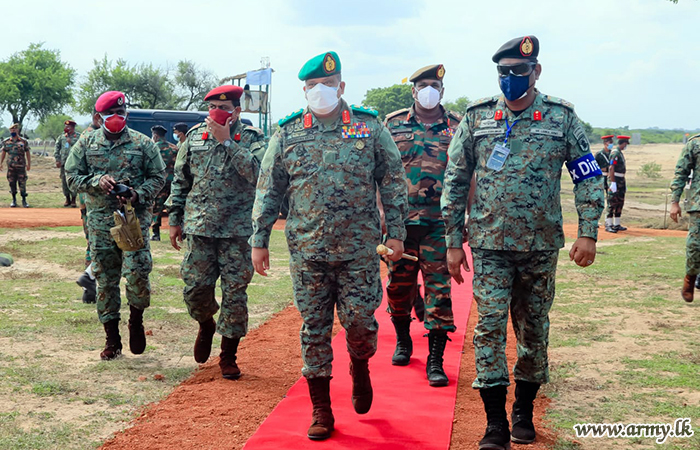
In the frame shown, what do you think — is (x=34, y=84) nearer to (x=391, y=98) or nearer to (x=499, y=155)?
(x=499, y=155)

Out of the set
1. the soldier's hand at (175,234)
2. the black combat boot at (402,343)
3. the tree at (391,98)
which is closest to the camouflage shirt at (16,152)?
the soldier's hand at (175,234)

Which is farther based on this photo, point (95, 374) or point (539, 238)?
point (95, 374)

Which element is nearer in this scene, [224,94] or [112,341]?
[224,94]

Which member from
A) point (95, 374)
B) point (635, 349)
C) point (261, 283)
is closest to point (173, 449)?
point (95, 374)

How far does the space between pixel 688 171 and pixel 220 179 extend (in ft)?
18.5

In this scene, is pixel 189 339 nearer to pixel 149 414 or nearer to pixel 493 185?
pixel 149 414

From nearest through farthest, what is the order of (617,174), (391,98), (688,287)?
(688,287) < (617,174) < (391,98)

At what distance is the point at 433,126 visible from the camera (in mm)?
5543

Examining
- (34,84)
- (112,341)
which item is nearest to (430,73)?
(112,341)

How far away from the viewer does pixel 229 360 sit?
5.36m

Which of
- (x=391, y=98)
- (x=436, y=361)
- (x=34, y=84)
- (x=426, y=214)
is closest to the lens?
(x=436, y=361)

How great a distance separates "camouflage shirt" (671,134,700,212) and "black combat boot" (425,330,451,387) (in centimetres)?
402

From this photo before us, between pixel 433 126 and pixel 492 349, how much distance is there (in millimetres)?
2195

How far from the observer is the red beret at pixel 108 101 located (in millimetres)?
5754
